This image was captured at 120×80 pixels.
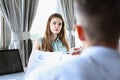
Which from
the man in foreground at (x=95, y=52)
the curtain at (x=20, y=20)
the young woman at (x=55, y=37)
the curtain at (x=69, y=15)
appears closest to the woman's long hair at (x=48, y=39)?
the young woman at (x=55, y=37)

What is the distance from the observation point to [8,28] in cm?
379

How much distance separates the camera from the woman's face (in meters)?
3.37

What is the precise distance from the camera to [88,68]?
2.07ft

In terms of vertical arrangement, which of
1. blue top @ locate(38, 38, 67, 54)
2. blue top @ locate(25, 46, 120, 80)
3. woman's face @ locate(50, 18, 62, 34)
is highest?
woman's face @ locate(50, 18, 62, 34)

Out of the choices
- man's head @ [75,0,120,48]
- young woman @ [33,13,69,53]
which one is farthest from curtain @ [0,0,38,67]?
man's head @ [75,0,120,48]

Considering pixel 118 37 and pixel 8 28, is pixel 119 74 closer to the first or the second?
pixel 118 37

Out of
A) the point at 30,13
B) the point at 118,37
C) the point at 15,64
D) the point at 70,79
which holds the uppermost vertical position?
the point at 30,13

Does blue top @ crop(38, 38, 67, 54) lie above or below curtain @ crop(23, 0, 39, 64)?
below

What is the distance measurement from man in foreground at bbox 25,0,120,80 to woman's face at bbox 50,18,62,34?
2.69m

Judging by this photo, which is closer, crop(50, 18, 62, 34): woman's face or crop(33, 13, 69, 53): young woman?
crop(33, 13, 69, 53): young woman

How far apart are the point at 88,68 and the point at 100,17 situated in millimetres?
138

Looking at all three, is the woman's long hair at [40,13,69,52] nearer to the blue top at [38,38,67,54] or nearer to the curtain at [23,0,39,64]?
the blue top at [38,38,67,54]

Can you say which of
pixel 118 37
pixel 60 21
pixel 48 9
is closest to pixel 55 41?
pixel 60 21

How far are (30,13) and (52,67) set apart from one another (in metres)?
3.43
